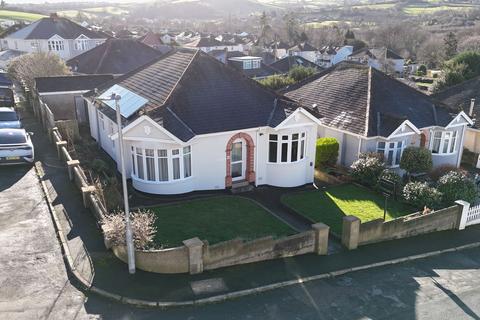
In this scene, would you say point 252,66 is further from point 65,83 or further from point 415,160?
point 415,160

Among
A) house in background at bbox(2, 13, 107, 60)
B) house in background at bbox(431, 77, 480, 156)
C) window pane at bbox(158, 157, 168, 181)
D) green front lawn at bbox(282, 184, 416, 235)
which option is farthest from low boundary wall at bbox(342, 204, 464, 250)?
house in background at bbox(2, 13, 107, 60)

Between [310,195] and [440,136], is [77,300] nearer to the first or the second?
[310,195]

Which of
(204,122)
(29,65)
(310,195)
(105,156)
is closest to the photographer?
(204,122)

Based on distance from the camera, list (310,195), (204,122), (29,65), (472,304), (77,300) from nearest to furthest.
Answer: (77,300)
(472,304)
(204,122)
(310,195)
(29,65)

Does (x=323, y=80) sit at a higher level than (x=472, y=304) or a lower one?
higher

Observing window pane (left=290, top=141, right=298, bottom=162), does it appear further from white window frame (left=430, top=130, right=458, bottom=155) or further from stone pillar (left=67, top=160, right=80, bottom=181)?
stone pillar (left=67, top=160, right=80, bottom=181)

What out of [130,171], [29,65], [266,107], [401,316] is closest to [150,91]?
[130,171]

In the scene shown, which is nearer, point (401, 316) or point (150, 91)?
point (401, 316)
